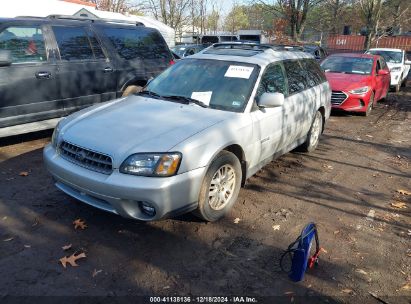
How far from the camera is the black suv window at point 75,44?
6145 mm

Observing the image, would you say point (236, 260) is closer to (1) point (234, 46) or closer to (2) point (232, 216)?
(2) point (232, 216)

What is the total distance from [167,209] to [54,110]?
3772mm

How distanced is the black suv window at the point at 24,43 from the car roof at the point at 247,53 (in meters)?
2.62

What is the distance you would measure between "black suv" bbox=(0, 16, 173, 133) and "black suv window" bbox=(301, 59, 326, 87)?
10.4ft

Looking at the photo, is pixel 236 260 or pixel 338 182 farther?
pixel 338 182

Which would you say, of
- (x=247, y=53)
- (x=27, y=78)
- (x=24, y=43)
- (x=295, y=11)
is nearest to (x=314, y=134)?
(x=247, y=53)

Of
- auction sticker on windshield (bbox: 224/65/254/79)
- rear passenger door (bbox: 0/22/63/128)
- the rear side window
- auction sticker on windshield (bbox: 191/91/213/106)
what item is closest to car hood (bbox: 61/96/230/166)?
auction sticker on windshield (bbox: 191/91/213/106)

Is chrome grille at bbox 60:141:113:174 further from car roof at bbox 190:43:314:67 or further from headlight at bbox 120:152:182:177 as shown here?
car roof at bbox 190:43:314:67

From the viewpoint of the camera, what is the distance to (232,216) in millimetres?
4051

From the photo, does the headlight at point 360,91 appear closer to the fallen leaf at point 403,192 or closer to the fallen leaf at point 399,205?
the fallen leaf at point 403,192

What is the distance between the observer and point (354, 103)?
30.4ft

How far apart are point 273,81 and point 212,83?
832mm

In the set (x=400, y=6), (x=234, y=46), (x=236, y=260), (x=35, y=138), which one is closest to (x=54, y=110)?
(x=35, y=138)

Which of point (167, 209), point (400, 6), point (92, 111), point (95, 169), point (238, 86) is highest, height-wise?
point (400, 6)
